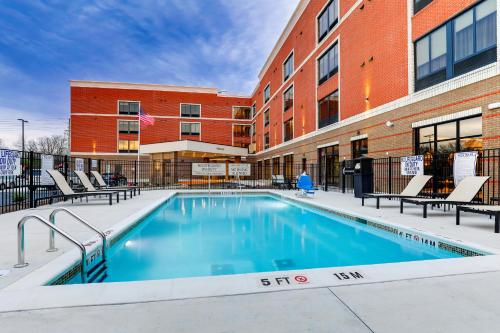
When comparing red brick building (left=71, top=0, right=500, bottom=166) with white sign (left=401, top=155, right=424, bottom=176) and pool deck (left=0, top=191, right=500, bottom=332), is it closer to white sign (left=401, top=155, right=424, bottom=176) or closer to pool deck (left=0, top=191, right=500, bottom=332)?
white sign (left=401, top=155, right=424, bottom=176)

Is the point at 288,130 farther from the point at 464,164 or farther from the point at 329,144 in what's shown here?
the point at 464,164

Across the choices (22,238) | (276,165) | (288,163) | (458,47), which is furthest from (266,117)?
(22,238)

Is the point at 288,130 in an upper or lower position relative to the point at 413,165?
upper

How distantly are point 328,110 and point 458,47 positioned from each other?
10388mm

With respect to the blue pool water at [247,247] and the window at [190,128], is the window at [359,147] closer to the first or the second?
the blue pool water at [247,247]

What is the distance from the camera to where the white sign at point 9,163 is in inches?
308

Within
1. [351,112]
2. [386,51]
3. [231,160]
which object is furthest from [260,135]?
[386,51]

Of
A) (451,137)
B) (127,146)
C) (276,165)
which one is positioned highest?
(127,146)

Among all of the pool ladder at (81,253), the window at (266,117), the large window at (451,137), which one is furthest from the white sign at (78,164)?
the window at (266,117)

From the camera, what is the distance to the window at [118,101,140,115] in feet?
143

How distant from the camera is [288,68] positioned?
30000 millimetres

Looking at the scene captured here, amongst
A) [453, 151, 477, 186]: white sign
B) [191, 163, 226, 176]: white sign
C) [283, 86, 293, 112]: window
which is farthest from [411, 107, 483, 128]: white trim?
[283, 86, 293, 112]: window

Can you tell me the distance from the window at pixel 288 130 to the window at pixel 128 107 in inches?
1024

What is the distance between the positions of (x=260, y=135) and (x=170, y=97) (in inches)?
640
